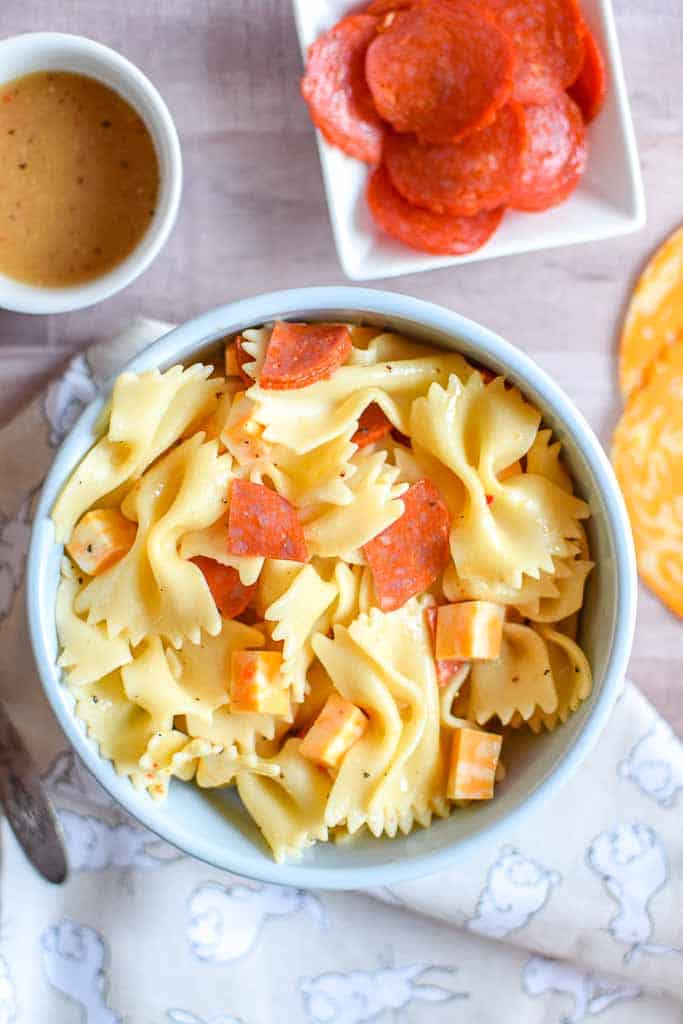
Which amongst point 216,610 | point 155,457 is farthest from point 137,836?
point 155,457

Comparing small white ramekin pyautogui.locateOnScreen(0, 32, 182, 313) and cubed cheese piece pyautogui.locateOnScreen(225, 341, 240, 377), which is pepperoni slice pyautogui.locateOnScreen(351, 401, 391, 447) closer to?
cubed cheese piece pyautogui.locateOnScreen(225, 341, 240, 377)

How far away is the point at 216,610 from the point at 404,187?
0.74 m

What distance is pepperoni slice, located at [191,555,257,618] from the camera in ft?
5.70

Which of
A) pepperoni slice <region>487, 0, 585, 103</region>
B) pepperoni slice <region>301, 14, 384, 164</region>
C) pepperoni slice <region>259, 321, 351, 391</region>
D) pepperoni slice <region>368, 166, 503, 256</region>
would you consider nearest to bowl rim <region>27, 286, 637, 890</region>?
pepperoni slice <region>259, 321, 351, 391</region>

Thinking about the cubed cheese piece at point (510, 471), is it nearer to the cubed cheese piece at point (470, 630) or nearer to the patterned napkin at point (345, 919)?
the cubed cheese piece at point (470, 630)

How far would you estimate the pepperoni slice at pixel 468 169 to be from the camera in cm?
185

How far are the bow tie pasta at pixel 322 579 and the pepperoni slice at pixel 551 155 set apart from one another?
34 centimetres

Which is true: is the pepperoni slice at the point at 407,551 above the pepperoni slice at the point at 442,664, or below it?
above

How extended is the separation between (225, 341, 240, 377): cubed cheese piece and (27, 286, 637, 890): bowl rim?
6 cm

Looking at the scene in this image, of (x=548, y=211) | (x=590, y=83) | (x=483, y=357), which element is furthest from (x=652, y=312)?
(x=483, y=357)

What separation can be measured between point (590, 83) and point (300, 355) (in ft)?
2.30

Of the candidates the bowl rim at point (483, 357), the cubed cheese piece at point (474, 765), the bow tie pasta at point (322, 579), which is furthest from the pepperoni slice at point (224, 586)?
the cubed cheese piece at point (474, 765)

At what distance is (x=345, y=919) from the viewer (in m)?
2.02

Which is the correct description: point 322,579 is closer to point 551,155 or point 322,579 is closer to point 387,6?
point 551,155
